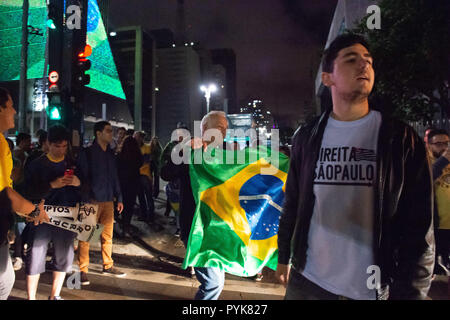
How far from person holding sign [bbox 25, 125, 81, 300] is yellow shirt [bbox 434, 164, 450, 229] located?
175 inches

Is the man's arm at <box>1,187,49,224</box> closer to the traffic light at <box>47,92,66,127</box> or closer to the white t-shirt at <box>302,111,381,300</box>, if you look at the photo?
the white t-shirt at <box>302,111,381,300</box>

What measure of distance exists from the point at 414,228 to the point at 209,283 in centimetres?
188

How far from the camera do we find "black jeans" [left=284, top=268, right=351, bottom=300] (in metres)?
1.81

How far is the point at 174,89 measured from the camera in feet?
291

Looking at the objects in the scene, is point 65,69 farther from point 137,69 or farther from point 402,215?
point 137,69

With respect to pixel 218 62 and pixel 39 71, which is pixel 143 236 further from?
pixel 218 62

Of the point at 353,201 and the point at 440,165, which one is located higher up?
the point at 440,165

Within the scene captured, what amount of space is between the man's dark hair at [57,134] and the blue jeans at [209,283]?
2297 millimetres

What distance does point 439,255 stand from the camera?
14.1 feet

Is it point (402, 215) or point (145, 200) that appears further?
point (145, 200)

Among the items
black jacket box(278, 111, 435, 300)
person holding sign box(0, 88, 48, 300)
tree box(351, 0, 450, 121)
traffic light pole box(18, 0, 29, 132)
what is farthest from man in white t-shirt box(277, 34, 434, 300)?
traffic light pole box(18, 0, 29, 132)

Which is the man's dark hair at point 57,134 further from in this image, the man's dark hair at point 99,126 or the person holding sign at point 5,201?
the person holding sign at point 5,201

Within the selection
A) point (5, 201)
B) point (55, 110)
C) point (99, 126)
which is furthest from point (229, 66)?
point (5, 201)

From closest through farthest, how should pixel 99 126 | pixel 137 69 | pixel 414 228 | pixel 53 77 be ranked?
pixel 414 228, pixel 99 126, pixel 53 77, pixel 137 69
